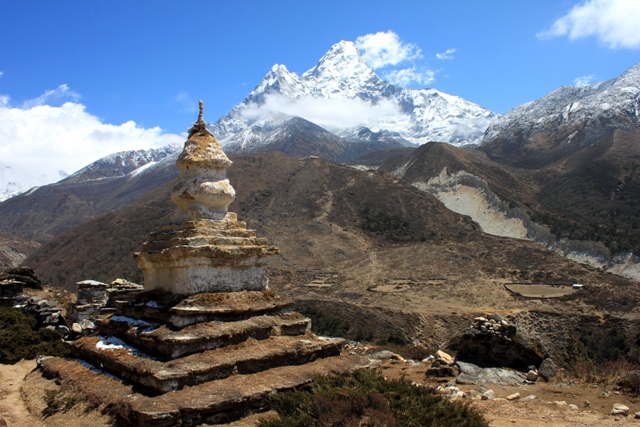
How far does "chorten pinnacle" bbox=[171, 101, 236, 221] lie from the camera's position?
871cm

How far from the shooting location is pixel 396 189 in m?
62.4

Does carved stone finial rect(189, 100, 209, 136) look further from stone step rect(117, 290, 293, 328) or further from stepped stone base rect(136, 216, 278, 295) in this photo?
stone step rect(117, 290, 293, 328)

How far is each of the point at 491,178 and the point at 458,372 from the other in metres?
66.5

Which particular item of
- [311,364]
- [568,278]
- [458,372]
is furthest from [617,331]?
[311,364]

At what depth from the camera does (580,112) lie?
102 meters

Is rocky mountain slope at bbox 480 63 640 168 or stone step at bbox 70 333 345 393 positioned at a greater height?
rocky mountain slope at bbox 480 63 640 168

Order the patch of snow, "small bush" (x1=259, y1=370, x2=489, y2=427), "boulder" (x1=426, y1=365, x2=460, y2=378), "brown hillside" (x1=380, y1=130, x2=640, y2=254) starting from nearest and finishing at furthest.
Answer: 1. "small bush" (x1=259, y1=370, x2=489, y2=427)
2. the patch of snow
3. "boulder" (x1=426, y1=365, x2=460, y2=378)
4. "brown hillside" (x1=380, y1=130, x2=640, y2=254)

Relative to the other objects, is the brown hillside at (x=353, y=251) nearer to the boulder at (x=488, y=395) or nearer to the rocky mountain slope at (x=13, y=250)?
the rocky mountain slope at (x=13, y=250)

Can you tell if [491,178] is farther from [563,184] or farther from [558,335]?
A: [558,335]

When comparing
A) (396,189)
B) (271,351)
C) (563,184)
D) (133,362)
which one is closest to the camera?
(133,362)

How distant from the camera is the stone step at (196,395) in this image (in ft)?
18.6

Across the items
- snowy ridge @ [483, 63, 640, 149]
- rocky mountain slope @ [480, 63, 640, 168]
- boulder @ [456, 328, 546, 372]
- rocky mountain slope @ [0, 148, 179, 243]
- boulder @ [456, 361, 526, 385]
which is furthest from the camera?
rocky mountain slope @ [0, 148, 179, 243]

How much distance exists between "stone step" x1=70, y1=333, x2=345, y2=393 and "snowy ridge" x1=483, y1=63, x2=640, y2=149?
321 ft

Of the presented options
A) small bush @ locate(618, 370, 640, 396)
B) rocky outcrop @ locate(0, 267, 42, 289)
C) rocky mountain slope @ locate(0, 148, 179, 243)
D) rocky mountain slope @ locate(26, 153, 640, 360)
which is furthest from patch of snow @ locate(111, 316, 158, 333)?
rocky mountain slope @ locate(0, 148, 179, 243)
